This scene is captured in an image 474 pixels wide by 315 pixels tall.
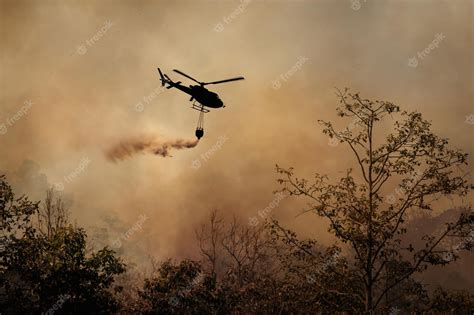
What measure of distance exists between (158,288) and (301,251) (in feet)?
39.2

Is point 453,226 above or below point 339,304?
above

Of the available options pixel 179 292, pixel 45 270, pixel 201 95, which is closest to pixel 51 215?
pixel 179 292

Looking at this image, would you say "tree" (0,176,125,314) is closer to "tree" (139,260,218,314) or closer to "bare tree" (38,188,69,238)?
"bare tree" (38,188,69,238)

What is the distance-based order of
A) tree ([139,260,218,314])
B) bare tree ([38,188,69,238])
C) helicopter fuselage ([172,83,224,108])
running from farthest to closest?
helicopter fuselage ([172,83,224,108]), tree ([139,260,218,314]), bare tree ([38,188,69,238])

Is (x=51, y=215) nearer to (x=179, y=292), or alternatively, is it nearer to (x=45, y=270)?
(x=179, y=292)

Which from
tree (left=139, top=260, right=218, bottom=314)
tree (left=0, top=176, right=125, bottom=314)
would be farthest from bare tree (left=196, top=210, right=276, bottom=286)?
tree (left=0, top=176, right=125, bottom=314)

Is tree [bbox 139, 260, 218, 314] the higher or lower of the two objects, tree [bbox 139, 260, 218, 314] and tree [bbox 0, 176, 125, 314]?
the higher

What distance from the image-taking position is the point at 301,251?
17828 mm

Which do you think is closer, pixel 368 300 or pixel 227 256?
pixel 368 300

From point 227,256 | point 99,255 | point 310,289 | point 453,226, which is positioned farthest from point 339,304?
point 227,256

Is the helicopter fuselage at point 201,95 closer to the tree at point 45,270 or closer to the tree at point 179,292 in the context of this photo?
the tree at point 179,292

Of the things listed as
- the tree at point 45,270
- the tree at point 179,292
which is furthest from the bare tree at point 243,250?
the tree at point 45,270

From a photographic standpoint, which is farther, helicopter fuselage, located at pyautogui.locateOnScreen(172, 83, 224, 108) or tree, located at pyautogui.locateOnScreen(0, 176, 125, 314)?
helicopter fuselage, located at pyautogui.locateOnScreen(172, 83, 224, 108)

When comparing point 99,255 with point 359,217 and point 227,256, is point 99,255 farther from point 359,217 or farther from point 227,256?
point 227,256
